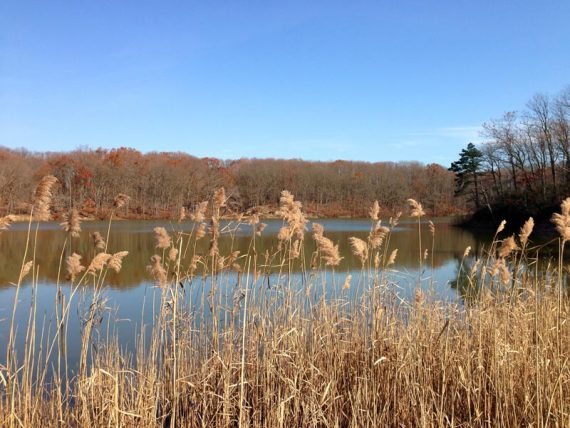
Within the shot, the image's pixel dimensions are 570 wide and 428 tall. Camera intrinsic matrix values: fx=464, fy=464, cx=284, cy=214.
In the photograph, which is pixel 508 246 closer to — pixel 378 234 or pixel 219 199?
pixel 378 234

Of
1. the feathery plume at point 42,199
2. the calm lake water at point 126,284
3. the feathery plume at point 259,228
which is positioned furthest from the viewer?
the calm lake water at point 126,284

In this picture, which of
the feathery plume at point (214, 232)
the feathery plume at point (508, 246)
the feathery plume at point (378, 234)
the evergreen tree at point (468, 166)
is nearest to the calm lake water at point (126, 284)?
the feathery plume at point (214, 232)

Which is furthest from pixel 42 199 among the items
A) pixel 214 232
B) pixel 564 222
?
pixel 564 222

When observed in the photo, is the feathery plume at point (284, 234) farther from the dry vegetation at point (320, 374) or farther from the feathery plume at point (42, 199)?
the feathery plume at point (42, 199)

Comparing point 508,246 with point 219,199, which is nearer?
point 219,199

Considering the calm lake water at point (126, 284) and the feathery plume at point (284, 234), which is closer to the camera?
the feathery plume at point (284, 234)

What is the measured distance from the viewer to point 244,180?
6362 centimetres

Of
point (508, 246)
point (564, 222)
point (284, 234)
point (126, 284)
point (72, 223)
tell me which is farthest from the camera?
point (126, 284)

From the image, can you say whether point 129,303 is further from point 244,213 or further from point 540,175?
point 540,175

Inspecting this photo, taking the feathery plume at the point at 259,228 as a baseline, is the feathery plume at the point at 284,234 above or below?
below

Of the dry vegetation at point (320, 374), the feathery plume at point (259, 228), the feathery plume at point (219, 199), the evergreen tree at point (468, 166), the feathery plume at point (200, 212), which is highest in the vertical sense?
the evergreen tree at point (468, 166)

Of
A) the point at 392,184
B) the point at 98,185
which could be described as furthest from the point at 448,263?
the point at 392,184

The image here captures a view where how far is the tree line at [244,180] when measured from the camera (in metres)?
53.4

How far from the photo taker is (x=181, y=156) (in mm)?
79500
